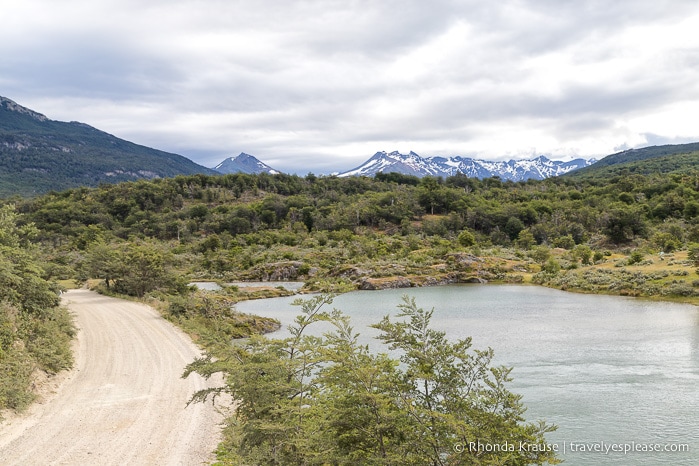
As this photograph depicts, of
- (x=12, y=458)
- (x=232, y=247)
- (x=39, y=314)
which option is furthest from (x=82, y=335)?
(x=232, y=247)

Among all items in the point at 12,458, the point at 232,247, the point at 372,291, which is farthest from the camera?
the point at 232,247

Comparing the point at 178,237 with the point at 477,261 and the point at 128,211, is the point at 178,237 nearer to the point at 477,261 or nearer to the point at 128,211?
the point at 128,211

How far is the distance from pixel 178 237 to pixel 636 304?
326ft

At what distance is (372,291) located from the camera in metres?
61.3

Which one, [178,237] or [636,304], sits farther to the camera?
[178,237]

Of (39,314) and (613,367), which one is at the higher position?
(39,314)

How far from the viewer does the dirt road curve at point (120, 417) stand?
45.6ft

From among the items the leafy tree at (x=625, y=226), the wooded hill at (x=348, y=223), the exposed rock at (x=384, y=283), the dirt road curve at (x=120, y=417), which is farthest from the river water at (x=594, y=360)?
the leafy tree at (x=625, y=226)

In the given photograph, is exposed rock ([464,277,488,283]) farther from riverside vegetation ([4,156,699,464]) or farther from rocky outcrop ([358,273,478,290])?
riverside vegetation ([4,156,699,464])

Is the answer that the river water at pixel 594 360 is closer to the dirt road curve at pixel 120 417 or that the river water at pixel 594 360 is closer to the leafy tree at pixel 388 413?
the leafy tree at pixel 388 413

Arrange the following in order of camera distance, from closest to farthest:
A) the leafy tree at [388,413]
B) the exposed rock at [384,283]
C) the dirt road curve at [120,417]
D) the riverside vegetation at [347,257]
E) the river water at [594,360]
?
the leafy tree at [388,413], the riverside vegetation at [347,257], the dirt road curve at [120,417], the river water at [594,360], the exposed rock at [384,283]

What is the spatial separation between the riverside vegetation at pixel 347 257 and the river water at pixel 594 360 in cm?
316

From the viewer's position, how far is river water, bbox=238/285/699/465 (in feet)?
52.9

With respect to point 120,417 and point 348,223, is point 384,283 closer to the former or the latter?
point 120,417
